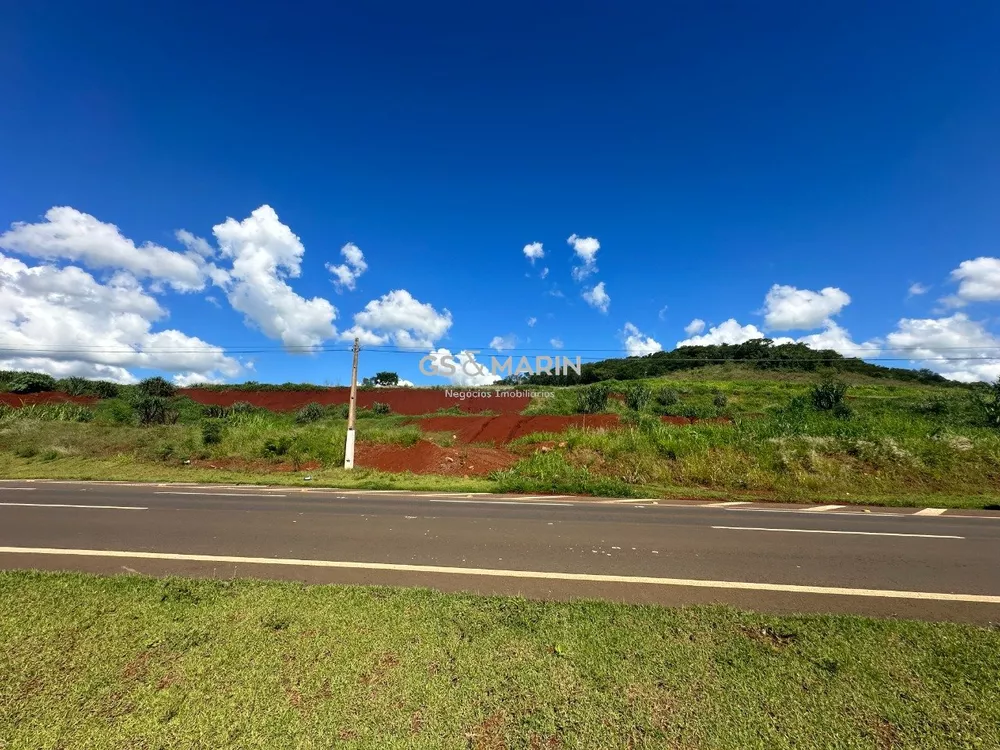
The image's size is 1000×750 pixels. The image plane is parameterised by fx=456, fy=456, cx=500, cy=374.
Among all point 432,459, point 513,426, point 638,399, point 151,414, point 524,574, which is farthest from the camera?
point 638,399

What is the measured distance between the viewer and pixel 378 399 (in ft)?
164

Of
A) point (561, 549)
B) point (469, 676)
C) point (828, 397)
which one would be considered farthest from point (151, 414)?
point (828, 397)

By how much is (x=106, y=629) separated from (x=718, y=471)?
15.8 m

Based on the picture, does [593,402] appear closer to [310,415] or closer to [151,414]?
[310,415]

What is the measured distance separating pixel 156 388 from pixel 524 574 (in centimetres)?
5816

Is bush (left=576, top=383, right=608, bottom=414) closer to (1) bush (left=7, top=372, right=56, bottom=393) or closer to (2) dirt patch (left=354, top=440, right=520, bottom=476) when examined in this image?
(2) dirt patch (left=354, top=440, right=520, bottom=476)

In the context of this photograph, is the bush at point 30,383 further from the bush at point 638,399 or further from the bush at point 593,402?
the bush at point 638,399

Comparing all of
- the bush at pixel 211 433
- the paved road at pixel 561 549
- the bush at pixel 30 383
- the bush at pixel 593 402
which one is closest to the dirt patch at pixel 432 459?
the bush at pixel 211 433

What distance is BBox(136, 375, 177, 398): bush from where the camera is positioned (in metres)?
48.8

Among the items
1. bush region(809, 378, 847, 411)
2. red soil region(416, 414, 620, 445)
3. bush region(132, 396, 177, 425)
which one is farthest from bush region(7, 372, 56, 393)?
bush region(809, 378, 847, 411)

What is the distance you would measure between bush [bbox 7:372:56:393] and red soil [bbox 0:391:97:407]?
109cm

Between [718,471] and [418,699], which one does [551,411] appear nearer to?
[718,471]

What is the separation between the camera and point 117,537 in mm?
7105

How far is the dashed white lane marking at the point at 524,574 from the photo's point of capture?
4891 millimetres
